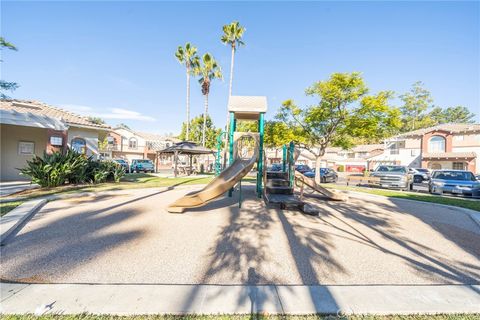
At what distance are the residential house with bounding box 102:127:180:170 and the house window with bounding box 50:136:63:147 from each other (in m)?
24.3

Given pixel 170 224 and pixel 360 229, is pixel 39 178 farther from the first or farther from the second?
pixel 360 229

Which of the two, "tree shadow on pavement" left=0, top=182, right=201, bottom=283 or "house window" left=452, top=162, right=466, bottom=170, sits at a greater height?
"house window" left=452, top=162, right=466, bottom=170

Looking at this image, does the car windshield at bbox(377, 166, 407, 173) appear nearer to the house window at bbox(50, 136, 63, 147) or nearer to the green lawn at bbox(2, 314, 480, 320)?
the green lawn at bbox(2, 314, 480, 320)

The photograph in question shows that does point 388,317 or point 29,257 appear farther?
point 29,257

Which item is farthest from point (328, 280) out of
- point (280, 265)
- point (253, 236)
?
point (253, 236)

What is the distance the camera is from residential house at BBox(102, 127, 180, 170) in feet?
126

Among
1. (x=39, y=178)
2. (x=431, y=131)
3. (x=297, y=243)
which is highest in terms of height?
(x=431, y=131)

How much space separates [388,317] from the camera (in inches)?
88.7

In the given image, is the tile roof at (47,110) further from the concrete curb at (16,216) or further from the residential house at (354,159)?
the residential house at (354,159)

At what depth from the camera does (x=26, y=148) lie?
44.3 feet

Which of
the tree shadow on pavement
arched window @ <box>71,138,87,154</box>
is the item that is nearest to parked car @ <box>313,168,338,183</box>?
the tree shadow on pavement

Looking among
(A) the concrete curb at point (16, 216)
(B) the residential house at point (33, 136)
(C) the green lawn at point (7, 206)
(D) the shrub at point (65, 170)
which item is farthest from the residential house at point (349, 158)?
(C) the green lawn at point (7, 206)

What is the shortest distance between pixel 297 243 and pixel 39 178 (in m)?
11.8

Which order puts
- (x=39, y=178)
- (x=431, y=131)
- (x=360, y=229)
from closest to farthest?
(x=360, y=229)
(x=39, y=178)
(x=431, y=131)
